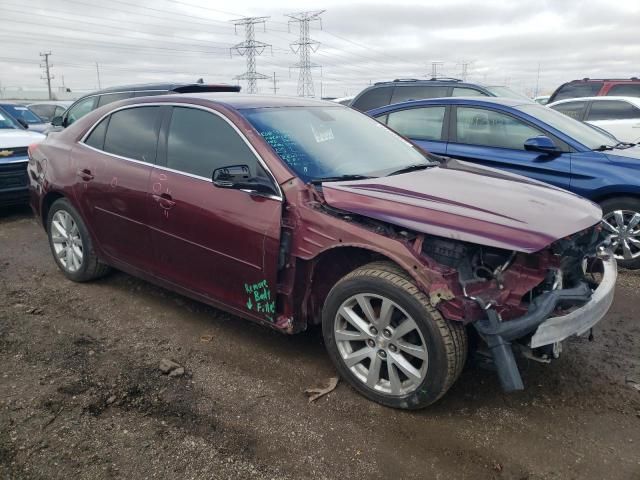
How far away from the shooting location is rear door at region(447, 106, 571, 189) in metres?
5.04

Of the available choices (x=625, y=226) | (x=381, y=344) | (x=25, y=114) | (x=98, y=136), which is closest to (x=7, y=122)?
(x=98, y=136)

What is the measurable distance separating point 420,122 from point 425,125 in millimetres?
86

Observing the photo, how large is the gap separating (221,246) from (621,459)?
241 cm

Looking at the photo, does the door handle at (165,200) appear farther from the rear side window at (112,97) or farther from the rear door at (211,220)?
the rear side window at (112,97)

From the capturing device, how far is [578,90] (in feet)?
37.3

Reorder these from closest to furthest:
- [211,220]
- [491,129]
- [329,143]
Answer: [211,220] → [329,143] → [491,129]

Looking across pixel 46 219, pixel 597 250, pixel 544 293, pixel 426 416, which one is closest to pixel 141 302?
pixel 46 219

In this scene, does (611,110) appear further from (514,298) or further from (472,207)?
(514,298)

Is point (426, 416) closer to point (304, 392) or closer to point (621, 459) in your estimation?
point (304, 392)

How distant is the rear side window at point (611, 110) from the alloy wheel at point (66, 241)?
8438 mm

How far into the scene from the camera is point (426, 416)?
2791mm

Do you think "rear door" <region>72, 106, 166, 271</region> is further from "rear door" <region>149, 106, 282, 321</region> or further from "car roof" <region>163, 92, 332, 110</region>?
"car roof" <region>163, 92, 332, 110</region>

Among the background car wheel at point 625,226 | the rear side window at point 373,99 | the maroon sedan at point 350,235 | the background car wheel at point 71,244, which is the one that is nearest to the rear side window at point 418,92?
the rear side window at point 373,99

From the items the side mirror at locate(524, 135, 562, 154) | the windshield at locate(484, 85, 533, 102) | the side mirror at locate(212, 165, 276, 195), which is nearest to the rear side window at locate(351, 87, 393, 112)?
the windshield at locate(484, 85, 533, 102)
